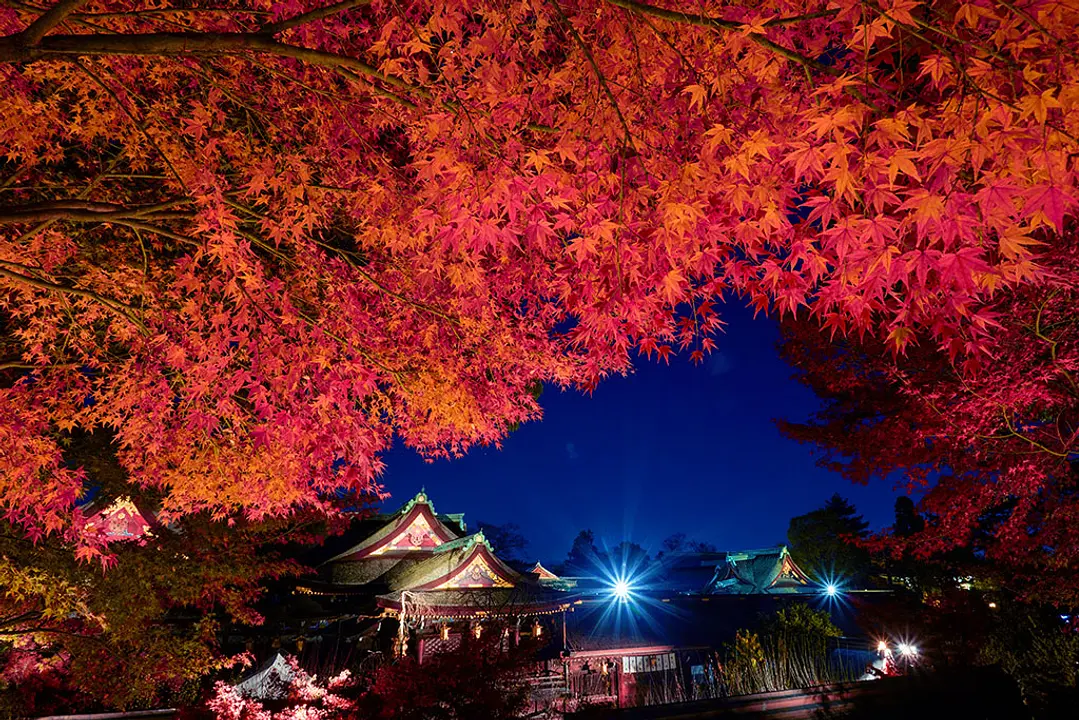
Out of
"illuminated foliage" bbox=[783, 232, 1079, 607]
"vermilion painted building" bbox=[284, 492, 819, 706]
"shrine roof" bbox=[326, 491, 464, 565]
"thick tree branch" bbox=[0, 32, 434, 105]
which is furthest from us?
"shrine roof" bbox=[326, 491, 464, 565]

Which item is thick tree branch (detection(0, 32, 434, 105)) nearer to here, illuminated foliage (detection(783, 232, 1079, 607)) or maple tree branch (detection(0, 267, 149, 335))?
maple tree branch (detection(0, 267, 149, 335))

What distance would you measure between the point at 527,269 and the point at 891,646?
1774 cm

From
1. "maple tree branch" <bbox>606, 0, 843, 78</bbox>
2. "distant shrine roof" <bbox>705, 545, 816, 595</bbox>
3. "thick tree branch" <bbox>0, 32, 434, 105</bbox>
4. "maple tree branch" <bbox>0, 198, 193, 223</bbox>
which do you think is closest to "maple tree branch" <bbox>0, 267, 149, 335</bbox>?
"maple tree branch" <bbox>0, 198, 193, 223</bbox>

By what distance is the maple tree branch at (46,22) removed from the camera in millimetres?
2557

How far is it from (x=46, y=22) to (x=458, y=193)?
198 centimetres

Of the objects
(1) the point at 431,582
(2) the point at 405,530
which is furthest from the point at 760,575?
(1) the point at 431,582

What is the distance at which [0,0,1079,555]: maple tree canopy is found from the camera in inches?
89.3

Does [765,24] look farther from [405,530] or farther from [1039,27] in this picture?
[405,530]

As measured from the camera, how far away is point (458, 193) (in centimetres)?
295

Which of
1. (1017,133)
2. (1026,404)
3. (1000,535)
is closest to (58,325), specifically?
(1017,133)

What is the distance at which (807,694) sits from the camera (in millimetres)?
7051

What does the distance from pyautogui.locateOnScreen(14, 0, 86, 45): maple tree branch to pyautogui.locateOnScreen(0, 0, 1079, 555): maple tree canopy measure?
0.04 ft

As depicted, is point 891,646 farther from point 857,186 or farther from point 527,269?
point 857,186

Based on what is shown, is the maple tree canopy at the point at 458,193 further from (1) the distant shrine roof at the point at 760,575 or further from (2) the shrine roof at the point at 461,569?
(1) the distant shrine roof at the point at 760,575
